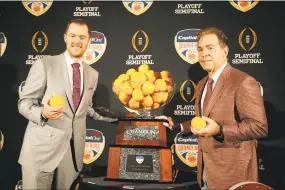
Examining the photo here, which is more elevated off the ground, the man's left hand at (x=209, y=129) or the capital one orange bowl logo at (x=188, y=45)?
the capital one orange bowl logo at (x=188, y=45)

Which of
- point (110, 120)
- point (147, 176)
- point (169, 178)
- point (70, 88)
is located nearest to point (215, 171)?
point (169, 178)

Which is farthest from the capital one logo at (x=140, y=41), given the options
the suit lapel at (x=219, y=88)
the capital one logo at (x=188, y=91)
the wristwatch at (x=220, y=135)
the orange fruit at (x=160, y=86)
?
the wristwatch at (x=220, y=135)

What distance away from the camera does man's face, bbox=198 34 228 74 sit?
2027mm

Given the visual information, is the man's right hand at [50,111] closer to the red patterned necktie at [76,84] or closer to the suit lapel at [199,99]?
the red patterned necktie at [76,84]

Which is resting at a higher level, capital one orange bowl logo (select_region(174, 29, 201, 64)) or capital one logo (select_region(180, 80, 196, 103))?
capital one orange bowl logo (select_region(174, 29, 201, 64))

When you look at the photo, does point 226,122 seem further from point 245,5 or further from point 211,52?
point 245,5

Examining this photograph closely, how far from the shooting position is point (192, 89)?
9.95 feet

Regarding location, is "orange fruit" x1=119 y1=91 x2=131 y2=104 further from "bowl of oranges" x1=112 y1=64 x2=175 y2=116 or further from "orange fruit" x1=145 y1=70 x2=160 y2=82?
"orange fruit" x1=145 y1=70 x2=160 y2=82

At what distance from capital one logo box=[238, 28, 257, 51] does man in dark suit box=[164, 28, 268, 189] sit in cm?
103

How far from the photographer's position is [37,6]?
323 centimetres

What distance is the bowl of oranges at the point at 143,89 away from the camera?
194cm

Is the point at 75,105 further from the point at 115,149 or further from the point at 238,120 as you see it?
the point at 238,120

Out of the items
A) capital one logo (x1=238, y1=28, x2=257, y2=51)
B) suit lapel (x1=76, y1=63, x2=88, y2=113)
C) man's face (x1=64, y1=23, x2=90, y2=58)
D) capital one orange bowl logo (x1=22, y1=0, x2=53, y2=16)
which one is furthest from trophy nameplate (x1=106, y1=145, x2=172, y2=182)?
capital one orange bowl logo (x1=22, y1=0, x2=53, y2=16)

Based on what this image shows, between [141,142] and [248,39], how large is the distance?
1.74 m
